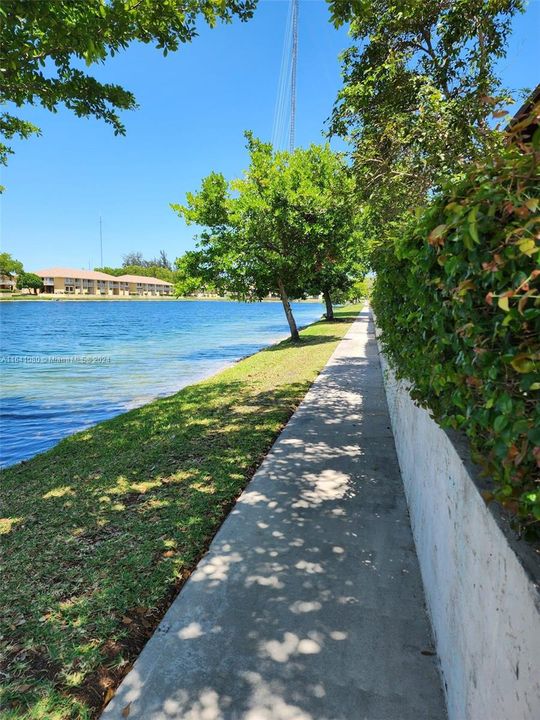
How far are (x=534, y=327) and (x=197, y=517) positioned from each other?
3.77 metres

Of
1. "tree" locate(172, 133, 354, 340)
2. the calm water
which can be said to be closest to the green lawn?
the calm water

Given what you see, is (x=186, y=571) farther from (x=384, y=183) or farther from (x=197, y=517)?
(x=384, y=183)

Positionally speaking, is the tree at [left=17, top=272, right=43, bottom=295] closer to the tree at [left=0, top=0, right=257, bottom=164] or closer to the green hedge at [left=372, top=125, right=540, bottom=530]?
the tree at [left=0, top=0, right=257, bottom=164]

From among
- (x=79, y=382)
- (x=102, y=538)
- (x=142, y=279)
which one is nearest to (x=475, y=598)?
(x=102, y=538)

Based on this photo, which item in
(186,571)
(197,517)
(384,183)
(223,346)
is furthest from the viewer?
(223,346)

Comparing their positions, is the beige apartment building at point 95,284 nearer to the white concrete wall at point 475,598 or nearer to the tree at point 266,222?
the tree at point 266,222

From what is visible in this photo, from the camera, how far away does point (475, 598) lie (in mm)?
1827

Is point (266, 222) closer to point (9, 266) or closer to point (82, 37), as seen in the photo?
point (82, 37)

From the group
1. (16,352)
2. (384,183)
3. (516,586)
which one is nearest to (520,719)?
(516,586)

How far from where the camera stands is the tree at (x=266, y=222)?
56.5 feet

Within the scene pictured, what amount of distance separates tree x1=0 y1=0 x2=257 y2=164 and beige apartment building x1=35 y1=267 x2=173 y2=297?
13586 centimetres

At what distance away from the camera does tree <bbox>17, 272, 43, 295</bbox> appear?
13350 cm

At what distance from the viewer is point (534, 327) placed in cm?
144

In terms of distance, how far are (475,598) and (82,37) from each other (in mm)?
6361
